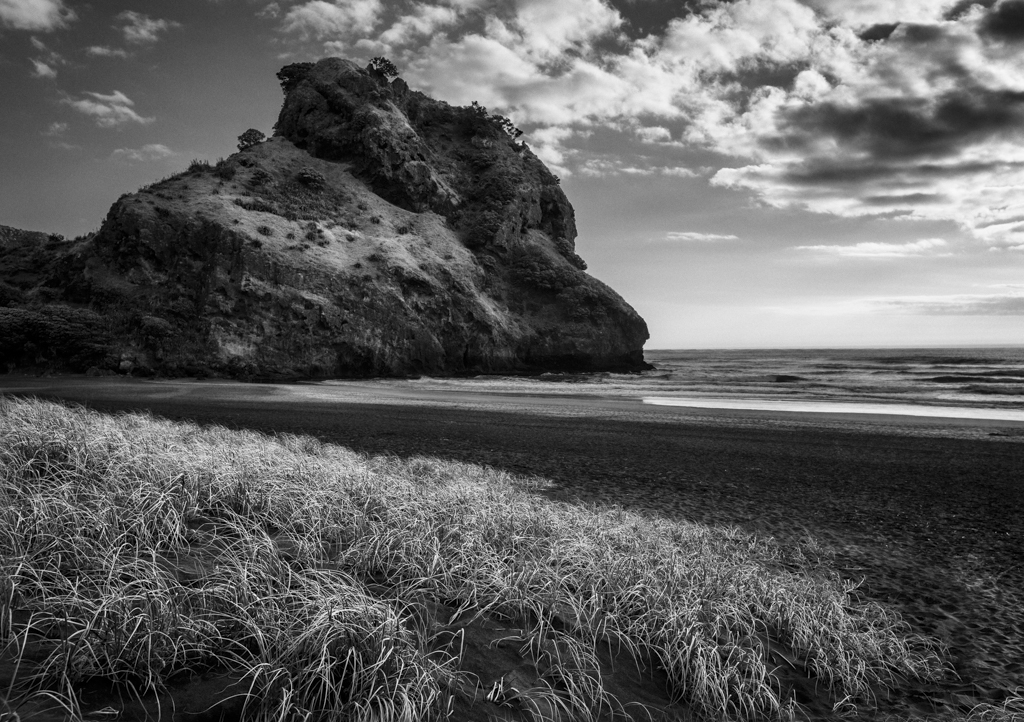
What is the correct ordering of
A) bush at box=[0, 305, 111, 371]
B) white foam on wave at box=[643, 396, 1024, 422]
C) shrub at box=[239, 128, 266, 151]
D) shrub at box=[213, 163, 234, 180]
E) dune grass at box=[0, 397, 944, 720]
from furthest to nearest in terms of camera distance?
shrub at box=[239, 128, 266, 151] < shrub at box=[213, 163, 234, 180] < bush at box=[0, 305, 111, 371] < white foam on wave at box=[643, 396, 1024, 422] < dune grass at box=[0, 397, 944, 720]

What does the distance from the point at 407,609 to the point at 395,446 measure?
995cm

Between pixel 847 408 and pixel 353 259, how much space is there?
127ft

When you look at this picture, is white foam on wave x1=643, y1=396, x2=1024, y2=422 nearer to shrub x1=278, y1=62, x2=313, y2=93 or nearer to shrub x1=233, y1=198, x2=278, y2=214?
shrub x1=233, y1=198, x2=278, y2=214

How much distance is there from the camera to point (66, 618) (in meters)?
2.85

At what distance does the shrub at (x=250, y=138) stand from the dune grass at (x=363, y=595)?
66770mm

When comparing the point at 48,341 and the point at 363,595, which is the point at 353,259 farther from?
the point at 363,595

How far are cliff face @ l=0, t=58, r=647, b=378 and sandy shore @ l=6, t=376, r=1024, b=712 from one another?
62.1 feet

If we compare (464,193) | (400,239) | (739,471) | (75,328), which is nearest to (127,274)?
(75,328)

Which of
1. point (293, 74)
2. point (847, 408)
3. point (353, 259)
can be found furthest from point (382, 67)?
point (847, 408)

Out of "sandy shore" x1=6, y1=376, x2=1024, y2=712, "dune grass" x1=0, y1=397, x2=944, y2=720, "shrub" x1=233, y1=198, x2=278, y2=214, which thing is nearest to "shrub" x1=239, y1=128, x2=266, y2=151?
"shrub" x1=233, y1=198, x2=278, y2=214

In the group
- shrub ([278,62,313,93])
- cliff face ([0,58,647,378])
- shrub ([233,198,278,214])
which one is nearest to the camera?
cliff face ([0,58,647,378])

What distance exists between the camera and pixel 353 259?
48906mm

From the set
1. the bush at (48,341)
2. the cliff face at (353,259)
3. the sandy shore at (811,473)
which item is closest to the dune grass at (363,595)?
the sandy shore at (811,473)

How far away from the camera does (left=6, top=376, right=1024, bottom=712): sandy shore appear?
546cm
